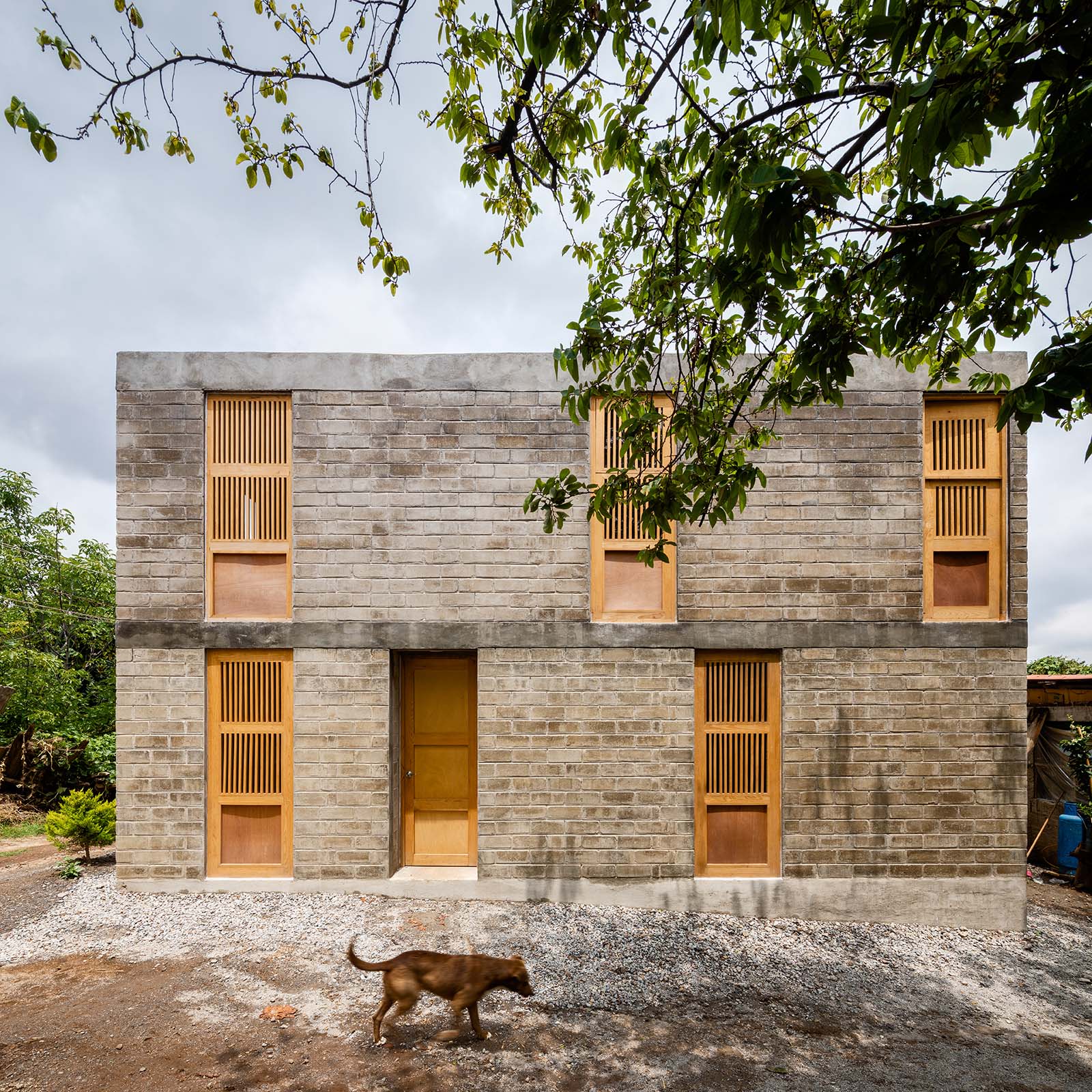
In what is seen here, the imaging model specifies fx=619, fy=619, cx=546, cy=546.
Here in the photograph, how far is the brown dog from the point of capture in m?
4.11

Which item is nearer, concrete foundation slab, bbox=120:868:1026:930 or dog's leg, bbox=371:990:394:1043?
dog's leg, bbox=371:990:394:1043

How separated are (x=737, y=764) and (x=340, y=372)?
19.5 feet

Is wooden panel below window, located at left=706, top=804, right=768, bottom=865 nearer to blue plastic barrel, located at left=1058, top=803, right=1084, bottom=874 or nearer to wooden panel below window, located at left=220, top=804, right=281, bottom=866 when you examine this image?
wooden panel below window, located at left=220, top=804, right=281, bottom=866

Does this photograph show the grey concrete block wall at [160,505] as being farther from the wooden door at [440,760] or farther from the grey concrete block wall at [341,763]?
the wooden door at [440,760]

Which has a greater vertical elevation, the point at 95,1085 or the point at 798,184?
the point at 798,184

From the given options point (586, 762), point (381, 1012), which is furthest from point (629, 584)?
point (381, 1012)

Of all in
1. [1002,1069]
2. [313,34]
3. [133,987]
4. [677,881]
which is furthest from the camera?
[677,881]

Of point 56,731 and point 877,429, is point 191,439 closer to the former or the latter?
point 877,429

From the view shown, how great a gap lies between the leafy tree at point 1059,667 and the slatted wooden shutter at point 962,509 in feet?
30.6

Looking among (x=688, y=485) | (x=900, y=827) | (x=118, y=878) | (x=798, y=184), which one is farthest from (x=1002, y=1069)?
(x=118, y=878)

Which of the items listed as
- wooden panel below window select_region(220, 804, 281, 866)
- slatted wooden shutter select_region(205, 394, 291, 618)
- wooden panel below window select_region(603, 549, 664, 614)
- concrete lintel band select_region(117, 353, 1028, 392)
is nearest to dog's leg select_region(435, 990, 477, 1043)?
wooden panel below window select_region(220, 804, 281, 866)

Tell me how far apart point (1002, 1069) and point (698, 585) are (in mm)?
4203

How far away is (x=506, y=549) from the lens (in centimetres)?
655

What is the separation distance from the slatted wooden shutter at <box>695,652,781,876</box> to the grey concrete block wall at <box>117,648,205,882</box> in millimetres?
5257
